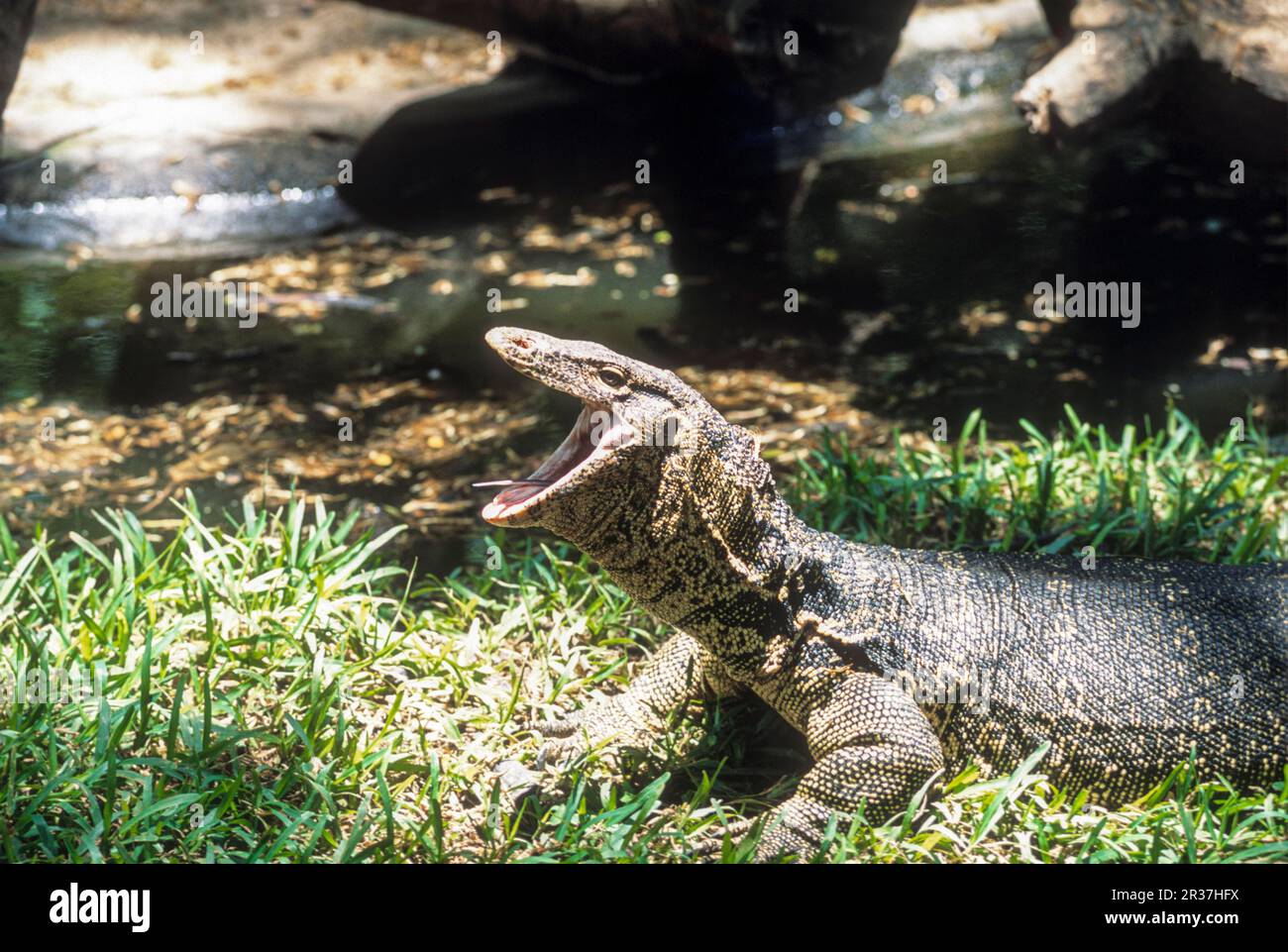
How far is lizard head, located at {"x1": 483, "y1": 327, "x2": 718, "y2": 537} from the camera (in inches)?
139

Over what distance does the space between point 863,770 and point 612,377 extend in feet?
4.53

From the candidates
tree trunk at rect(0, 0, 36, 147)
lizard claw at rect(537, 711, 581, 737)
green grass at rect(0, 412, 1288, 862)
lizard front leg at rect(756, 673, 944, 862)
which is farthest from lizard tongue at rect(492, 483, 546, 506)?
tree trunk at rect(0, 0, 36, 147)

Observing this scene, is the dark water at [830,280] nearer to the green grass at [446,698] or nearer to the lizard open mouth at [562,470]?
the green grass at [446,698]

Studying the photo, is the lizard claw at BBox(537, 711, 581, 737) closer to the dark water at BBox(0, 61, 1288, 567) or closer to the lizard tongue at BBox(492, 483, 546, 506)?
the lizard tongue at BBox(492, 483, 546, 506)

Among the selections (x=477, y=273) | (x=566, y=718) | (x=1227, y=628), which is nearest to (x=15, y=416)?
(x=477, y=273)

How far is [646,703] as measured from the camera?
4.46m

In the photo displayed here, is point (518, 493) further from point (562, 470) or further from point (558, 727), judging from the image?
point (558, 727)

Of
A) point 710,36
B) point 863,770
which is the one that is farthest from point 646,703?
point 710,36

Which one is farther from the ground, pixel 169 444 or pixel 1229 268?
pixel 1229 268

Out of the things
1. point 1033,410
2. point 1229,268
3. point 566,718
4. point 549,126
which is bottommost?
point 566,718

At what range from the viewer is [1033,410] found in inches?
276

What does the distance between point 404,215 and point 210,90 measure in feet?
9.33

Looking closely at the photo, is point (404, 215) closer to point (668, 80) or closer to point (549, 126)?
point (549, 126)
